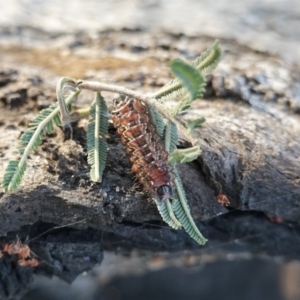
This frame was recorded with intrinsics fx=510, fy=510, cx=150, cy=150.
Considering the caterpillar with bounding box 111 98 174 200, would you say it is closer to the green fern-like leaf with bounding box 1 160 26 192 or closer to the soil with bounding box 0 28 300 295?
the soil with bounding box 0 28 300 295

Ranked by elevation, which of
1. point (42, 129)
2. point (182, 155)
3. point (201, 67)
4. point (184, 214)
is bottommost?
point (184, 214)

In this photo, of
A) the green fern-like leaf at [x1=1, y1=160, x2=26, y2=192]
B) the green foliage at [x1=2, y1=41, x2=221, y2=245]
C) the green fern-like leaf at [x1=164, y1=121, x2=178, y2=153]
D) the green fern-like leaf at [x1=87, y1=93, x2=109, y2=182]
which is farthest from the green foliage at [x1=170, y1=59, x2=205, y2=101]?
the green fern-like leaf at [x1=1, y1=160, x2=26, y2=192]

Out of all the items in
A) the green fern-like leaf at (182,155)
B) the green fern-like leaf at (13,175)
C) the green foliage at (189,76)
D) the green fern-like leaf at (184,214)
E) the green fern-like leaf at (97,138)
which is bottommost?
the green fern-like leaf at (184,214)

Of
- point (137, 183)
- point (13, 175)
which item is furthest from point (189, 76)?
point (13, 175)

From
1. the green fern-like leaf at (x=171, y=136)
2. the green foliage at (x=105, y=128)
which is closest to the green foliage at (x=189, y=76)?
the green foliage at (x=105, y=128)

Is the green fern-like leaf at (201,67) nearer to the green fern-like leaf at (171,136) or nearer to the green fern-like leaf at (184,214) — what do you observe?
the green fern-like leaf at (171,136)

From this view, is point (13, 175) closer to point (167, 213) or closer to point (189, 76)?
point (167, 213)
